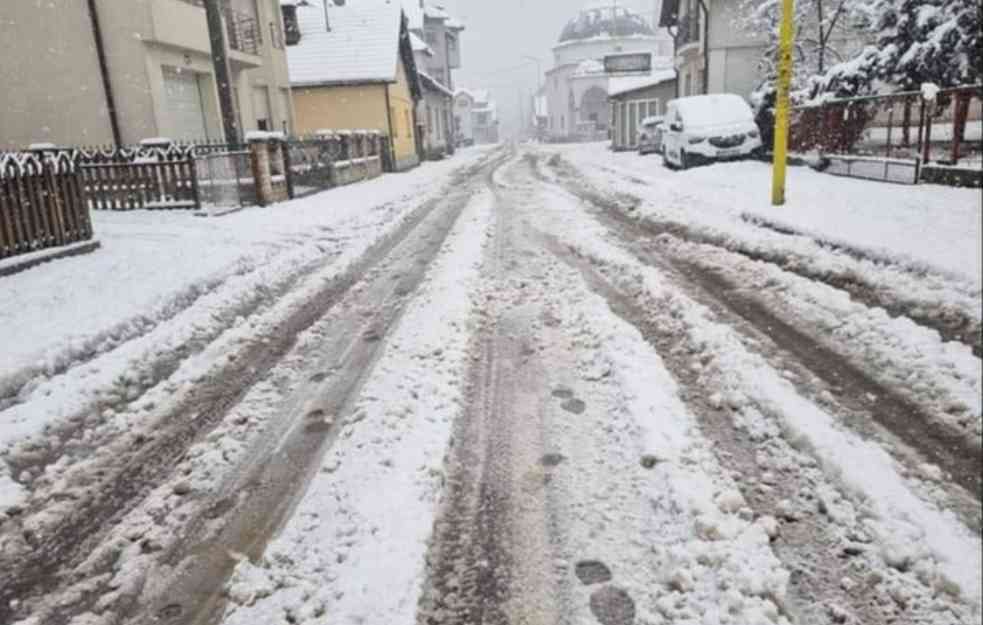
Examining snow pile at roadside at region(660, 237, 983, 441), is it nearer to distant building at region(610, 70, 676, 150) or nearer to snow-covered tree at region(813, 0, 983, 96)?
snow-covered tree at region(813, 0, 983, 96)

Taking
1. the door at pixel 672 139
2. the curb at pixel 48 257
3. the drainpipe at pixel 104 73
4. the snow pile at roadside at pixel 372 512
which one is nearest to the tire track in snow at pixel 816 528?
the snow pile at roadside at pixel 372 512

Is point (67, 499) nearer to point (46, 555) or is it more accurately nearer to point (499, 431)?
point (46, 555)

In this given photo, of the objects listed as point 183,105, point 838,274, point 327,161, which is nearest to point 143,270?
point 838,274

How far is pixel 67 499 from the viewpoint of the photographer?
122 inches

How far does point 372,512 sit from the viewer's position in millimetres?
2777

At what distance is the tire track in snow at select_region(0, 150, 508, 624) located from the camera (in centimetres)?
255

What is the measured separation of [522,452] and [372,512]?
81cm

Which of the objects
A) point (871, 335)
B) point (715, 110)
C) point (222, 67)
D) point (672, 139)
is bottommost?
point (871, 335)

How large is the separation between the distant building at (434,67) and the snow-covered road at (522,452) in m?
30.9

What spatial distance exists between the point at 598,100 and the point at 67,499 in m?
75.8

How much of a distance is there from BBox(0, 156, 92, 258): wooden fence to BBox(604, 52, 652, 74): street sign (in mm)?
40813

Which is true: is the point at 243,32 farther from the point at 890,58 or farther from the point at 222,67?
the point at 890,58

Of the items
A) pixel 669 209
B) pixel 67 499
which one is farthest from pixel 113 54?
pixel 67 499

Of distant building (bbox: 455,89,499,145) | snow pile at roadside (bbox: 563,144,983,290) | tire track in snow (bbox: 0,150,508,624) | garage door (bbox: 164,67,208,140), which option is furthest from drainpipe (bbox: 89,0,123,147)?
distant building (bbox: 455,89,499,145)
